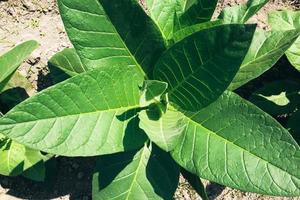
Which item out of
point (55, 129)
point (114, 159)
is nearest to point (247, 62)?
point (114, 159)

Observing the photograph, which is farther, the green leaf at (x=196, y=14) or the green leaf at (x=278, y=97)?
the green leaf at (x=278, y=97)

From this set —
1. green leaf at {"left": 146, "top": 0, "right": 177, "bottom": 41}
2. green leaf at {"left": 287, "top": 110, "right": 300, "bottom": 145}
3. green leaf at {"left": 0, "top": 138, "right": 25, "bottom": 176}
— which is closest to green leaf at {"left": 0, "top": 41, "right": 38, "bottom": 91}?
green leaf at {"left": 0, "top": 138, "right": 25, "bottom": 176}

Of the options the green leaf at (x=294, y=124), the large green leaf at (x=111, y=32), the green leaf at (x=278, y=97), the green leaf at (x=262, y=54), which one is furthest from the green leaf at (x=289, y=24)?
the large green leaf at (x=111, y=32)

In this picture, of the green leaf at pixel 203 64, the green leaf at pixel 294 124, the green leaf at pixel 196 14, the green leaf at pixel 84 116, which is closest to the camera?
the green leaf at pixel 203 64

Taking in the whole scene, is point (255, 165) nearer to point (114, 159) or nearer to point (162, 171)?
point (162, 171)

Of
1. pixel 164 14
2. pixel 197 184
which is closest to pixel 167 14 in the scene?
pixel 164 14

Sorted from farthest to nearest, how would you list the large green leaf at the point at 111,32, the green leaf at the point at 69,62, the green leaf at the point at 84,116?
the green leaf at the point at 69,62 < the large green leaf at the point at 111,32 < the green leaf at the point at 84,116

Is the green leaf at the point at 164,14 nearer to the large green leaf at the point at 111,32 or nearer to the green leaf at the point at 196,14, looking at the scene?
the green leaf at the point at 196,14
